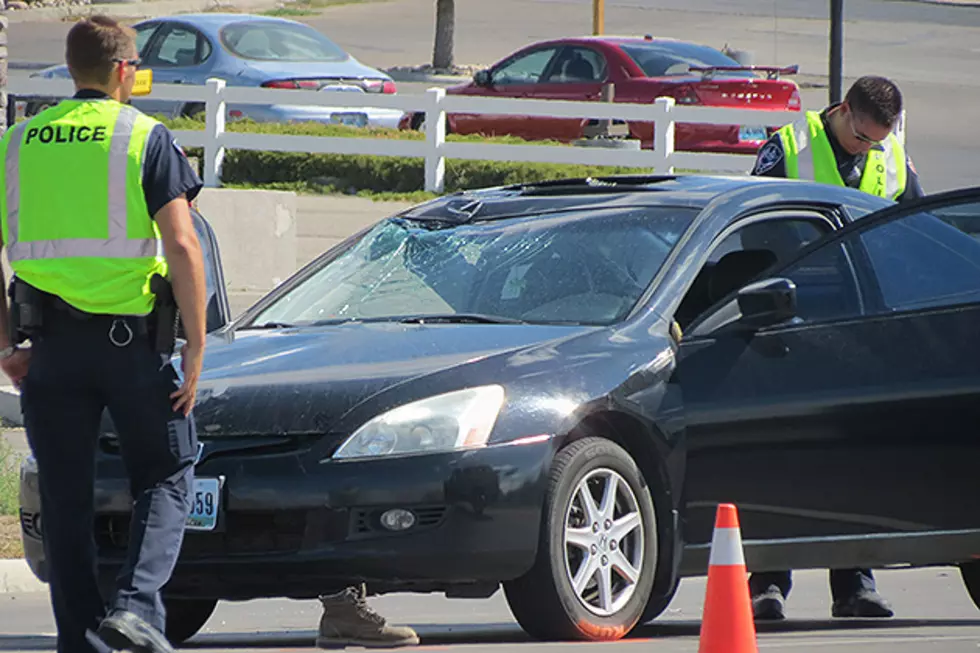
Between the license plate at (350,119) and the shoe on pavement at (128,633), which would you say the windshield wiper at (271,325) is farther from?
the license plate at (350,119)

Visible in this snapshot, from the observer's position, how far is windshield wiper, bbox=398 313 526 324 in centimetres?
715

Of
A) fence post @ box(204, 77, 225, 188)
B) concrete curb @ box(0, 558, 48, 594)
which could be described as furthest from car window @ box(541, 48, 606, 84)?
concrete curb @ box(0, 558, 48, 594)

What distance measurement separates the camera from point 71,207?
556 centimetres

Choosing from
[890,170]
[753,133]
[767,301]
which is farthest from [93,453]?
[753,133]

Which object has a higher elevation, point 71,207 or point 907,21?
point 71,207

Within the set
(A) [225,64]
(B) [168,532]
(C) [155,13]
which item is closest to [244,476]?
(B) [168,532]

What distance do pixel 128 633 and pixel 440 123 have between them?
1556cm

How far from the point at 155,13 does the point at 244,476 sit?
38709 millimetres

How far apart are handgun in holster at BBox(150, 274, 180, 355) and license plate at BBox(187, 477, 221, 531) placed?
0.84 meters

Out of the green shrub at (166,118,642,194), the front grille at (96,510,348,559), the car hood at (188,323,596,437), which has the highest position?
the car hood at (188,323,596,437)

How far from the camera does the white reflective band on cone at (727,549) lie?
5602 millimetres

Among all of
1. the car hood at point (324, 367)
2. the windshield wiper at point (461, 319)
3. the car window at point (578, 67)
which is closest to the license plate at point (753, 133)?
the car window at point (578, 67)

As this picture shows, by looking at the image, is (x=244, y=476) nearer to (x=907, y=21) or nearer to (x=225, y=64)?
(x=225, y=64)

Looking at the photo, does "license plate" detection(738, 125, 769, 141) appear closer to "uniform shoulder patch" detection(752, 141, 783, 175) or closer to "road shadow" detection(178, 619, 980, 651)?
"uniform shoulder patch" detection(752, 141, 783, 175)
